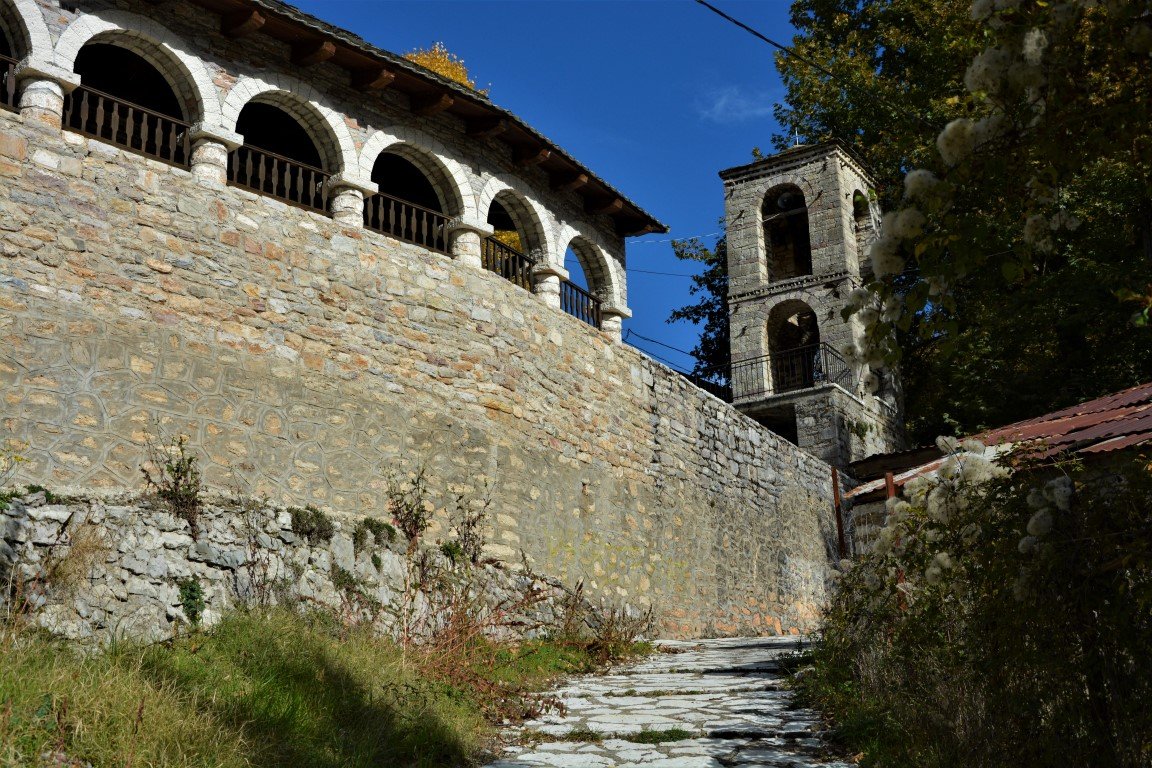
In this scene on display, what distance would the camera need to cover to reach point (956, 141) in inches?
102

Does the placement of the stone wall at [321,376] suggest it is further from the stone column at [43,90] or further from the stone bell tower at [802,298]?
the stone bell tower at [802,298]

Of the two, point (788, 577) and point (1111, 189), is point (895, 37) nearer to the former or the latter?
point (1111, 189)

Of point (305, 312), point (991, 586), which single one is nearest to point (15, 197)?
point (305, 312)

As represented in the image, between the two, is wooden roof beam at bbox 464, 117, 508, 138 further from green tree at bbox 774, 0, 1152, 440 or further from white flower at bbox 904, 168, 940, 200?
white flower at bbox 904, 168, 940, 200

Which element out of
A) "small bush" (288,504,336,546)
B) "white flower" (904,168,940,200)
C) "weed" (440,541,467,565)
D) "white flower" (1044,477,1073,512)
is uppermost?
"white flower" (904,168,940,200)

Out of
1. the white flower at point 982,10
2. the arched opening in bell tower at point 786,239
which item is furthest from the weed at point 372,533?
the arched opening in bell tower at point 786,239

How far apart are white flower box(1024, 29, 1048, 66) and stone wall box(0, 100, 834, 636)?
6865mm

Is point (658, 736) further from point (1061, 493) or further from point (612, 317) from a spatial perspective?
point (612, 317)

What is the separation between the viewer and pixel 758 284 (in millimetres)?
20109

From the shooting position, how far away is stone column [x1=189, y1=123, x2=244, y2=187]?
914cm

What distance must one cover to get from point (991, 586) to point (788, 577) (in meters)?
11.5

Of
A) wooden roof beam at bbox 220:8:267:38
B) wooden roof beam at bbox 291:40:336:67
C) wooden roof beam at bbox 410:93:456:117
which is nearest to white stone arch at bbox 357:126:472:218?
wooden roof beam at bbox 410:93:456:117

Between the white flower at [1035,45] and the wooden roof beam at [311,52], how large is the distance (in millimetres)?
8474

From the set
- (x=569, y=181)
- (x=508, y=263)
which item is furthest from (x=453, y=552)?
(x=569, y=181)
